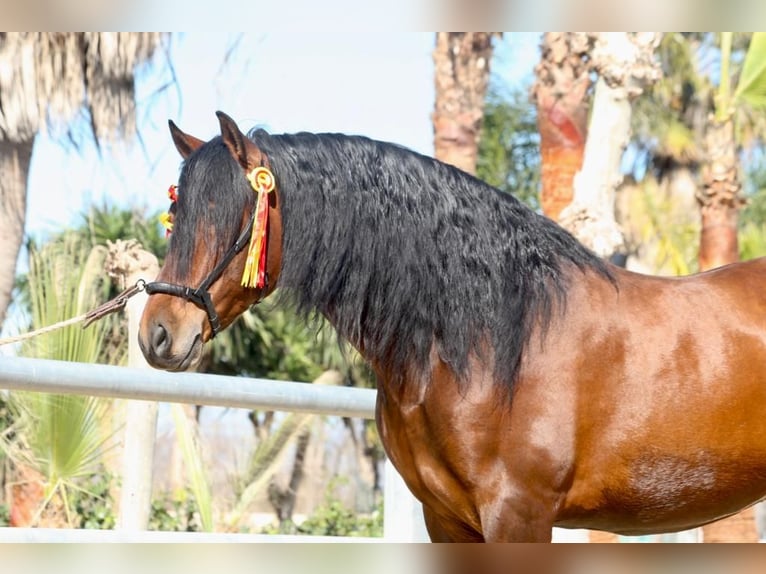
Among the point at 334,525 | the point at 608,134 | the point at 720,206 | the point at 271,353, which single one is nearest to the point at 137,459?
the point at 608,134

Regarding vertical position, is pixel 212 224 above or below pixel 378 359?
above

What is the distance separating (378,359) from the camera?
310 cm

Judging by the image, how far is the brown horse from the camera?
293 cm

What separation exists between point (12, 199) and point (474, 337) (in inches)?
312

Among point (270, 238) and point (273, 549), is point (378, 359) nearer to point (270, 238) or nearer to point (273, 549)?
point (270, 238)

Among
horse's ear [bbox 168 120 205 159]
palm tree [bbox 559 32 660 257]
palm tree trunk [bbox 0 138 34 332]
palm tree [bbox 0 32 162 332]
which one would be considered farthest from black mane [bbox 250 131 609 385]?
palm tree trunk [bbox 0 138 34 332]

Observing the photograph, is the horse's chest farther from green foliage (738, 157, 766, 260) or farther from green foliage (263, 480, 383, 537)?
green foliage (738, 157, 766, 260)

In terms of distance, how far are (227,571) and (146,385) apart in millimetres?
2992

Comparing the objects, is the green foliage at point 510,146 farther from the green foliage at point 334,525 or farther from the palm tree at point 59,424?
the palm tree at point 59,424

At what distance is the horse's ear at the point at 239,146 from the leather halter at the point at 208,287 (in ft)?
0.50

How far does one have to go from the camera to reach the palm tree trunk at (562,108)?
9.96 m

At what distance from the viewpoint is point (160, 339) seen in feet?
9.44
